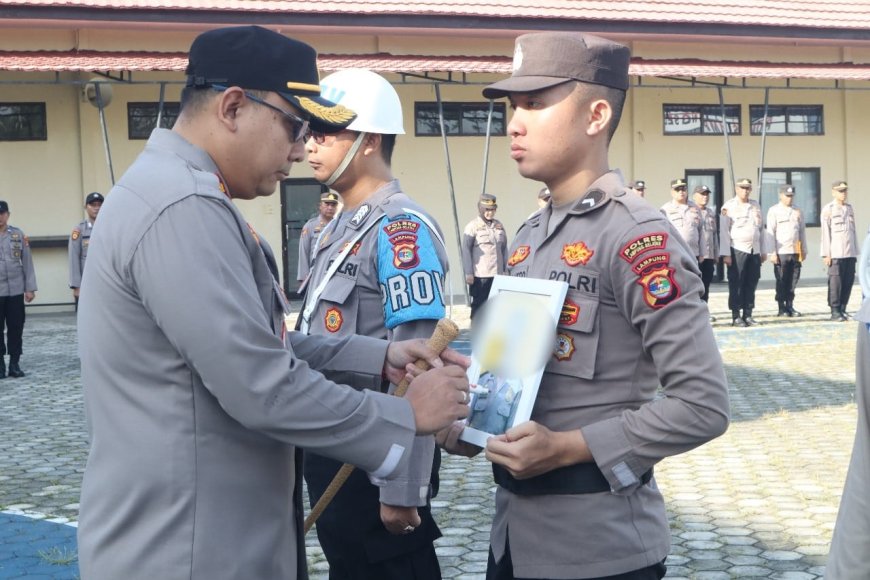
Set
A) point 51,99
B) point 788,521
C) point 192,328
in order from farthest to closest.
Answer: point 51,99
point 788,521
point 192,328

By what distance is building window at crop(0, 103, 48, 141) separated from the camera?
1986cm

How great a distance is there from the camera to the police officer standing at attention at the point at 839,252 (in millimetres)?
16516

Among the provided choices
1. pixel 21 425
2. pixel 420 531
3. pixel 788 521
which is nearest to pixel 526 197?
pixel 21 425

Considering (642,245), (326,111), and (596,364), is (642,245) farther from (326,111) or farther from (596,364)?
(326,111)

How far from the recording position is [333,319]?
334 cm

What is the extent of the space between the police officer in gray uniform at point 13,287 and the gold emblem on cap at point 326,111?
11.0 metres

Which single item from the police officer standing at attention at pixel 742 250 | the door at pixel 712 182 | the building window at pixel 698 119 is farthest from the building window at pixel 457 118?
the police officer standing at attention at pixel 742 250

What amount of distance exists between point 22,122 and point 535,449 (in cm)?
1938

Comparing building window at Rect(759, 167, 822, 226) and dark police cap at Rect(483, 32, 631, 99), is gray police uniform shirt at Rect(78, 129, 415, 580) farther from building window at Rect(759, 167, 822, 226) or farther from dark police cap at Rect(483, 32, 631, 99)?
building window at Rect(759, 167, 822, 226)

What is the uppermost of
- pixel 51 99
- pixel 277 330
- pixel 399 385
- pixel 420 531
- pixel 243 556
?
pixel 51 99

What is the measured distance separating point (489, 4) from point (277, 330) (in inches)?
799

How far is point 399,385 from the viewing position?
2705 mm

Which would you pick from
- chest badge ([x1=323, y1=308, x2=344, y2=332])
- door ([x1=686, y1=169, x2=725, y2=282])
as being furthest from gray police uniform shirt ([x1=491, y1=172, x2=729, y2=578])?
door ([x1=686, y1=169, x2=725, y2=282])

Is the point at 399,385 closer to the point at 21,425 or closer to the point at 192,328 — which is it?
the point at 192,328
